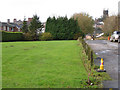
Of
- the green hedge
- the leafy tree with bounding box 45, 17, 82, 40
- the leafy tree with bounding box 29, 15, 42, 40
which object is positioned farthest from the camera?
the leafy tree with bounding box 45, 17, 82, 40

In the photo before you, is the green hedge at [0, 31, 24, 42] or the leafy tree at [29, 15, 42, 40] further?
the leafy tree at [29, 15, 42, 40]

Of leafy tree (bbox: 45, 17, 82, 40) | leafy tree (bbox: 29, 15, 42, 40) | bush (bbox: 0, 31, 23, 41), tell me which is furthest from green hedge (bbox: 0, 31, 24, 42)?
leafy tree (bbox: 45, 17, 82, 40)

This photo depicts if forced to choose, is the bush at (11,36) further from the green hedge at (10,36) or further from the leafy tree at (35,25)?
the leafy tree at (35,25)

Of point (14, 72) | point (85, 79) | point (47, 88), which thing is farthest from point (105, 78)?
point (14, 72)

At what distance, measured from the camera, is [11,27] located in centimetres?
7006

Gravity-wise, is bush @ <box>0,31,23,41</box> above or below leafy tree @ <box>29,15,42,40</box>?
below

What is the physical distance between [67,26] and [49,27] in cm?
458

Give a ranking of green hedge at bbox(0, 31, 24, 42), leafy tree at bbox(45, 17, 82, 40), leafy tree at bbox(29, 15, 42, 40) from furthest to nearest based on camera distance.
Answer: leafy tree at bbox(45, 17, 82, 40), leafy tree at bbox(29, 15, 42, 40), green hedge at bbox(0, 31, 24, 42)

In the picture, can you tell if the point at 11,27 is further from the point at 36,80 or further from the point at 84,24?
the point at 36,80

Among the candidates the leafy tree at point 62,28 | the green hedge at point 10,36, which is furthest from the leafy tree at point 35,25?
the green hedge at point 10,36

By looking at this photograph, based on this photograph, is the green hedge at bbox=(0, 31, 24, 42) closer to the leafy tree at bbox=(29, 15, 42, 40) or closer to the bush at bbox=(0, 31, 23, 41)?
the bush at bbox=(0, 31, 23, 41)

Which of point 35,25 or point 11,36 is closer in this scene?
point 11,36

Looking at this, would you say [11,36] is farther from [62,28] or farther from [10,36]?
[62,28]

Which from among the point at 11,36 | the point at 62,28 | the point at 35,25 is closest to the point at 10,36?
the point at 11,36
